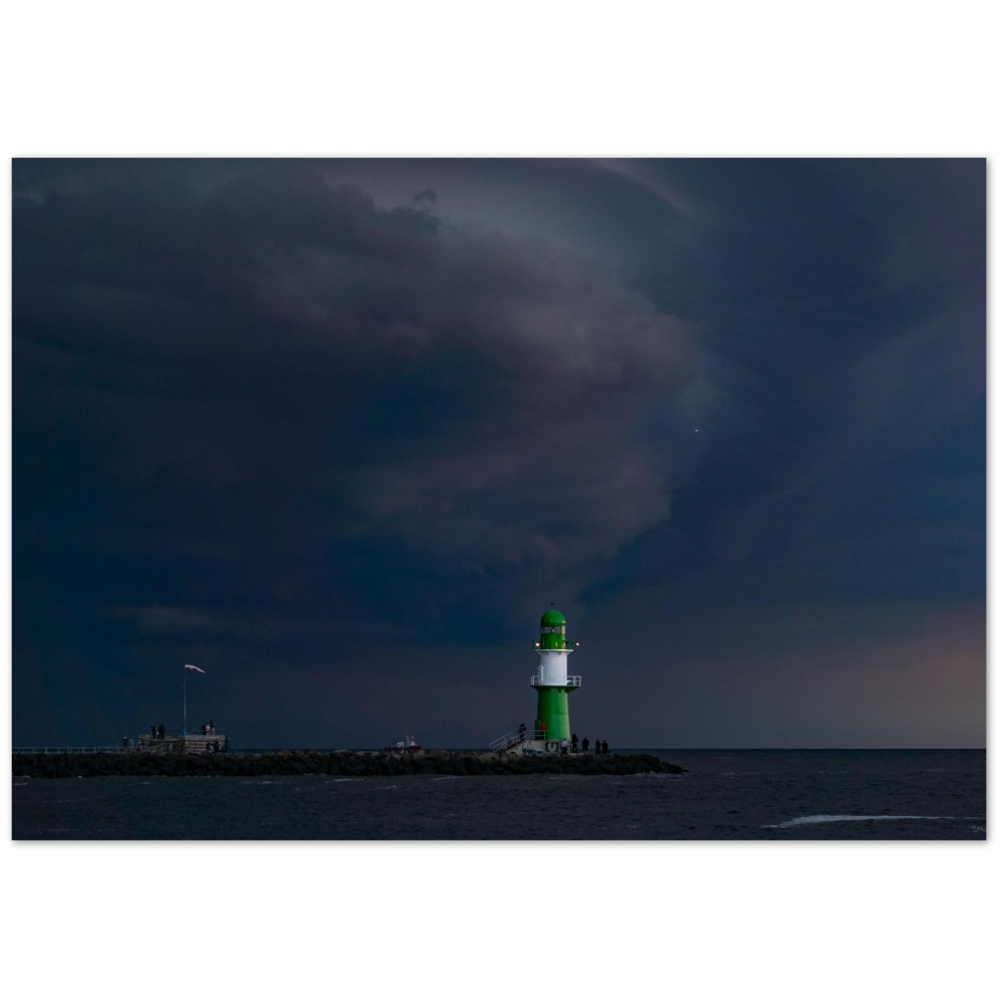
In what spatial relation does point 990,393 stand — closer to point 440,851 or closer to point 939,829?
point 440,851

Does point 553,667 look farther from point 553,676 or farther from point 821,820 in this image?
point 821,820

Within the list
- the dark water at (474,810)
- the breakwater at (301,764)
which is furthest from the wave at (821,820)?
the breakwater at (301,764)

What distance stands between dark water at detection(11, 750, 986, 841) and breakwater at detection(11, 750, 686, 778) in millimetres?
1170

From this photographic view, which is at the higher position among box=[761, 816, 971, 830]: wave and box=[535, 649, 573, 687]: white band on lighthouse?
box=[535, 649, 573, 687]: white band on lighthouse

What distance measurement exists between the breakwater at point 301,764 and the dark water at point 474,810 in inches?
46.1

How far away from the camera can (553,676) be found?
42875mm

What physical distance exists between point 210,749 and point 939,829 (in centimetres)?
2592

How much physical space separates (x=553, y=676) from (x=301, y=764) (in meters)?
8.43

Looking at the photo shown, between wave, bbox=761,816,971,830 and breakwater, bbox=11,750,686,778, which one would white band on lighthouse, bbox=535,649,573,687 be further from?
wave, bbox=761,816,971,830

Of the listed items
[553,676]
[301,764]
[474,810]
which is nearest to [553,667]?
[553,676]

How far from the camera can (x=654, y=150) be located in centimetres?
1379

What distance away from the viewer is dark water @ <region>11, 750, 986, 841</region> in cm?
2555

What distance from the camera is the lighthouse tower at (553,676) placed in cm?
4284

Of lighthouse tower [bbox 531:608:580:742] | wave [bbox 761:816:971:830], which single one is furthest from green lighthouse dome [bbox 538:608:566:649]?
wave [bbox 761:816:971:830]
